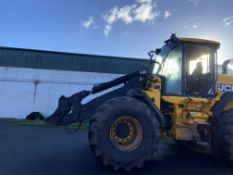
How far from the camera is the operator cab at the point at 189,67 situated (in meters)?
6.14

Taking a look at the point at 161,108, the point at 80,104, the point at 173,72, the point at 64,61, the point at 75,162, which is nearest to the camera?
the point at 75,162

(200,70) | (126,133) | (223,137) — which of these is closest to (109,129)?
(126,133)

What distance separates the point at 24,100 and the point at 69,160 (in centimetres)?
1556

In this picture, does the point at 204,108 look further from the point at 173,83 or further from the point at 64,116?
the point at 64,116

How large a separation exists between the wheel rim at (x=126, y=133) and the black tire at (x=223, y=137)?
1.96 meters

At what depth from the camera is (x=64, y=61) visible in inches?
824

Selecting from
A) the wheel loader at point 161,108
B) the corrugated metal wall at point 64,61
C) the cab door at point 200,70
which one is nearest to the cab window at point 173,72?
the wheel loader at point 161,108

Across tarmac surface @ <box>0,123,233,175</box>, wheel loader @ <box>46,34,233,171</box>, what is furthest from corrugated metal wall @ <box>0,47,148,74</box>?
wheel loader @ <box>46,34,233,171</box>

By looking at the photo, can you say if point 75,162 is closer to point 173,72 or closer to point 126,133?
point 126,133

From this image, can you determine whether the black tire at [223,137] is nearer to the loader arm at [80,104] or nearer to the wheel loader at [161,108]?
the wheel loader at [161,108]

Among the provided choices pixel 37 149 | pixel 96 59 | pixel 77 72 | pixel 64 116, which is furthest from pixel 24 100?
pixel 64 116

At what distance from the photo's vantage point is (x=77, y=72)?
20.9m

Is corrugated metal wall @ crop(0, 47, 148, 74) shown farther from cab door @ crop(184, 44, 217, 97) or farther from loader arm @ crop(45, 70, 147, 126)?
cab door @ crop(184, 44, 217, 97)

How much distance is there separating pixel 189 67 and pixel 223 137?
1.83 metres
